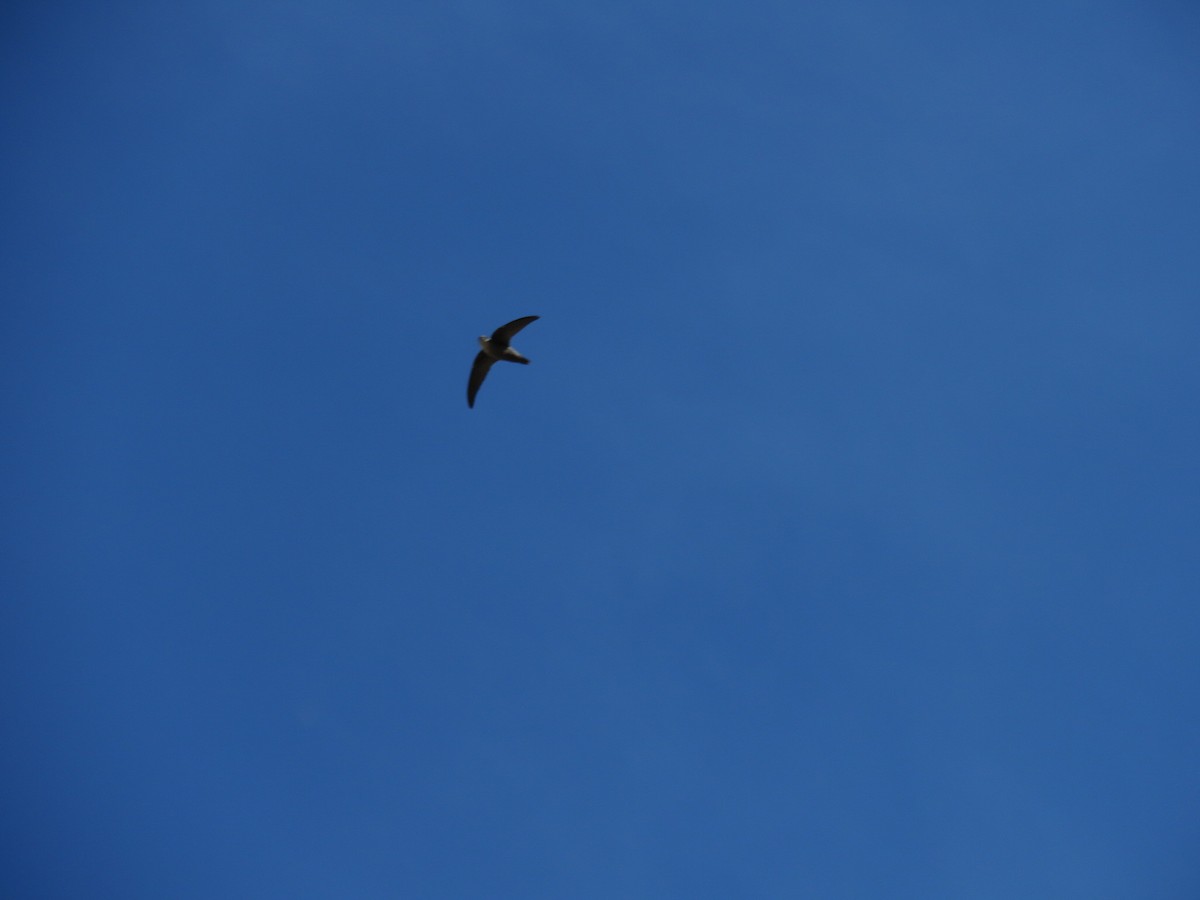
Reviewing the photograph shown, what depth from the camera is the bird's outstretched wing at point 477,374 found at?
26.5 meters

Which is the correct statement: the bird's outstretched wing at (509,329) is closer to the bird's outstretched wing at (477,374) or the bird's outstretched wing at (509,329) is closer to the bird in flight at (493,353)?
the bird in flight at (493,353)

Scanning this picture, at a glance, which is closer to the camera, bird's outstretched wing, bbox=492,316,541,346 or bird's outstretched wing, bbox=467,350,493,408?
bird's outstretched wing, bbox=492,316,541,346

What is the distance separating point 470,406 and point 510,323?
4.04 metres

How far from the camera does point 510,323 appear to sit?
24.6 meters

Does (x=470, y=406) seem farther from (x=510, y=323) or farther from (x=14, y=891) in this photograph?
(x=14, y=891)

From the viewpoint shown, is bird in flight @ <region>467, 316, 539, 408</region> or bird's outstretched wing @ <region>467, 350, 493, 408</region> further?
bird's outstretched wing @ <region>467, 350, 493, 408</region>

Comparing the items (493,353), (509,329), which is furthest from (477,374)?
(509,329)

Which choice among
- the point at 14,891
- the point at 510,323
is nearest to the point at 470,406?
the point at 510,323

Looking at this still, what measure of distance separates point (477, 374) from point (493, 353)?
1393 millimetres

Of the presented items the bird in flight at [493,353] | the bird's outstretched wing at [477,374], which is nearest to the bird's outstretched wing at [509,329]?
the bird in flight at [493,353]

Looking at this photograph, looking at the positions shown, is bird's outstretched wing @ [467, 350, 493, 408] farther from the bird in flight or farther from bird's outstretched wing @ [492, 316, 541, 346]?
bird's outstretched wing @ [492, 316, 541, 346]

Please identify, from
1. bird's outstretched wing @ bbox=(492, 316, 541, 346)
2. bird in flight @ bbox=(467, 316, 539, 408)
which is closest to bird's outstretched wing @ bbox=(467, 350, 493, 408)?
bird in flight @ bbox=(467, 316, 539, 408)

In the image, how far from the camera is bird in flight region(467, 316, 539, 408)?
24.8m

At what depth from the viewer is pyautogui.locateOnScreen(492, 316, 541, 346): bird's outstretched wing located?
2458 cm
